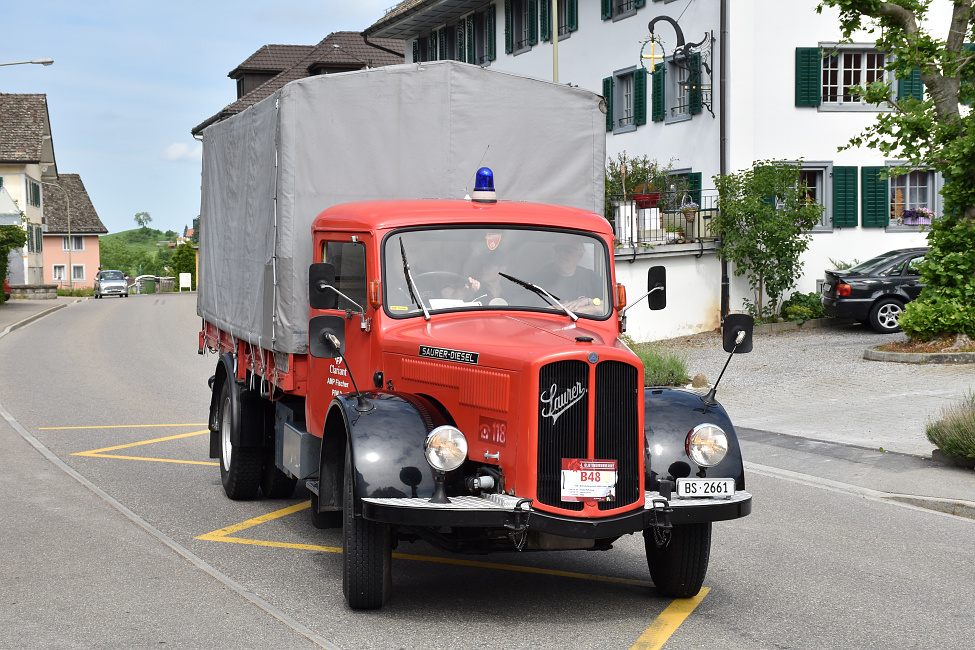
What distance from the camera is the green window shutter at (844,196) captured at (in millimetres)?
27969

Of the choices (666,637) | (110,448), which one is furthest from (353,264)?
(110,448)

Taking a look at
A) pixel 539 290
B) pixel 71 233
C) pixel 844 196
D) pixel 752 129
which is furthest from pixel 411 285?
pixel 71 233

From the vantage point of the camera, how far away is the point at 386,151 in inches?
342

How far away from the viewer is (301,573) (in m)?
7.32

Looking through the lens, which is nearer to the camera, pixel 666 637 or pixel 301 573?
pixel 666 637

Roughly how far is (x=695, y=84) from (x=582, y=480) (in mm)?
23387

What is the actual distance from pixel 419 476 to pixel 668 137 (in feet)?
80.7

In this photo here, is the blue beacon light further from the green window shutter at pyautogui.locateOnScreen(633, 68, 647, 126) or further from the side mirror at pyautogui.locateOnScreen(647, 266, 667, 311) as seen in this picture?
the green window shutter at pyautogui.locateOnScreen(633, 68, 647, 126)

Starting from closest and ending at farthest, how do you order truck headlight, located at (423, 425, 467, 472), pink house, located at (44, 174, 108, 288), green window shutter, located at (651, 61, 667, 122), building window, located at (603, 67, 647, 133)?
truck headlight, located at (423, 425, 467, 472) → green window shutter, located at (651, 61, 667, 122) → building window, located at (603, 67, 647, 133) → pink house, located at (44, 174, 108, 288)

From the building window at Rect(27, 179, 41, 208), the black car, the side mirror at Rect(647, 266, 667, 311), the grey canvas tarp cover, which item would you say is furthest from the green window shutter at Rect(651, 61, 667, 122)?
the building window at Rect(27, 179, 41, 208)

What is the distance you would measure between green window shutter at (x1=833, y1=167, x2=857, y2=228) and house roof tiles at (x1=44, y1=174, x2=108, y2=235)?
7308 cm

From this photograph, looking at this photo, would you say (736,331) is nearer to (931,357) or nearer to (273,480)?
(273,480)

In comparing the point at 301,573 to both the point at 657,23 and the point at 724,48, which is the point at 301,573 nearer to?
the point at 724,48

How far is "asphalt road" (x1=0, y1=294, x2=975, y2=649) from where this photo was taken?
6.02 m
